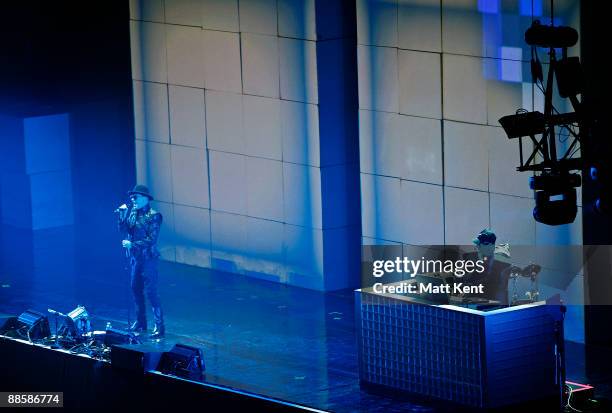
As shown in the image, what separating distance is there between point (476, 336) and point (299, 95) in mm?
5886

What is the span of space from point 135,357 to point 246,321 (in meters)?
3.70

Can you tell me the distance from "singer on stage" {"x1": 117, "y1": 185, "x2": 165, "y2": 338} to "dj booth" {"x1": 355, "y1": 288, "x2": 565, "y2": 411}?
3.18 meters

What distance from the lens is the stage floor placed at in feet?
44.3

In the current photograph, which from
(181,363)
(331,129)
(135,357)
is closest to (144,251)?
(181,363)

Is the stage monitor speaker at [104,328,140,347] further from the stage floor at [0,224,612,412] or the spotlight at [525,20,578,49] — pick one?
the spotlight at [525,20,578,49]

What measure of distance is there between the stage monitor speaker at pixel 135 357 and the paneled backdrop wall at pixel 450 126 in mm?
4524

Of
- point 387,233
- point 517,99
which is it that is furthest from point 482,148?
point 387,233

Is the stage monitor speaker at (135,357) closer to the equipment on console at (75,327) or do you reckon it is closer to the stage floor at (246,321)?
the stage floor at (246,321)

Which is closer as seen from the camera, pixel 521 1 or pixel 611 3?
pixel 611 3

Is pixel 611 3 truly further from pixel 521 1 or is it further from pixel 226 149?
pixel 226 149

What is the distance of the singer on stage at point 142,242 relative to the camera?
49.5 ft

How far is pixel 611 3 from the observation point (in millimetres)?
13891

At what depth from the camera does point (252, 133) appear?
1795cm

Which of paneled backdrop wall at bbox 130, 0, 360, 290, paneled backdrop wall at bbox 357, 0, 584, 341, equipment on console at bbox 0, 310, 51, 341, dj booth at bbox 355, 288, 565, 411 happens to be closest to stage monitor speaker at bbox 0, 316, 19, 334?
equipment on console at bbox 0, 310, 51, 341
